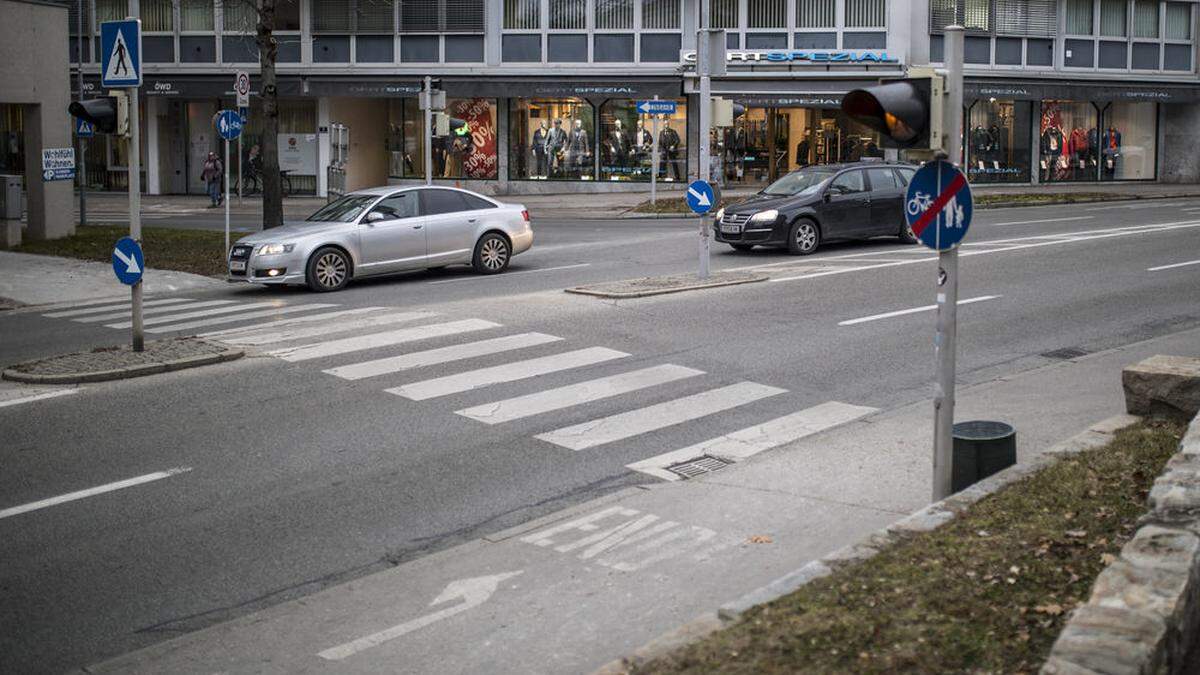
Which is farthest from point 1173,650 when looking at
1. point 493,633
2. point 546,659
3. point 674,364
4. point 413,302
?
point 413,302

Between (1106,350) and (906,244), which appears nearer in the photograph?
(1106,350)

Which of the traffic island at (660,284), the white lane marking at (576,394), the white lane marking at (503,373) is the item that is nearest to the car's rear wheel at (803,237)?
the traffic island at (660,284)

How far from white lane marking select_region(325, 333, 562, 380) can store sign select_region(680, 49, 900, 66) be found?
28560 mm

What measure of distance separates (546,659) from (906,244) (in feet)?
63.0

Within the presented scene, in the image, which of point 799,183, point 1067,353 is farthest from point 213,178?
point 1067,353

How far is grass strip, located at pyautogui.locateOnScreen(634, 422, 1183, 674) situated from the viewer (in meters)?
5.37

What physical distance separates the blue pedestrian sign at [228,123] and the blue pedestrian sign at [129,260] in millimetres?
10382

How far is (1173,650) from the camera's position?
5.20m

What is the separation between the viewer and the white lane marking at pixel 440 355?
13.2 m

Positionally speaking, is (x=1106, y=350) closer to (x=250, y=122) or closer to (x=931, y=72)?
(x=931, y=72)

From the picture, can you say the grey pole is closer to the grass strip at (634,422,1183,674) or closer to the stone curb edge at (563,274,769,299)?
the grass strip at (634,422,1183,674)

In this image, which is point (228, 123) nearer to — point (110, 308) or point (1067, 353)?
point (110, 308)

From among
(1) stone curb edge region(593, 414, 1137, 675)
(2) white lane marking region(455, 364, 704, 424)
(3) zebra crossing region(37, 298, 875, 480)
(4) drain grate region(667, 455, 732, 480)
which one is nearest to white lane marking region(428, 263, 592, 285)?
(3) zebra crossing region(37, 298, 875, 480)

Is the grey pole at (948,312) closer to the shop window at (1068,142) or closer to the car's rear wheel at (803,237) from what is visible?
the car's rear wheel at (803,237)
